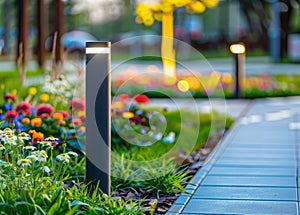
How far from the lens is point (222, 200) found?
572 cm

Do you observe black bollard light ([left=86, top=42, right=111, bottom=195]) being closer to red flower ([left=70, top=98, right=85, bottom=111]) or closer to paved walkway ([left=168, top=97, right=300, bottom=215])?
paved walkway ([left=168, top=97, right=300, bottom=215])

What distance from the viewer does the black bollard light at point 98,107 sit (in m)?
5.16

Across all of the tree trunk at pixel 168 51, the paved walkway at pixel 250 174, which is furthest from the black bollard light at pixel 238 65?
the paved walkway at pixel 250 174

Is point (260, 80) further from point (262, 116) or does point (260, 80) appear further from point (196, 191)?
point (196, 191)

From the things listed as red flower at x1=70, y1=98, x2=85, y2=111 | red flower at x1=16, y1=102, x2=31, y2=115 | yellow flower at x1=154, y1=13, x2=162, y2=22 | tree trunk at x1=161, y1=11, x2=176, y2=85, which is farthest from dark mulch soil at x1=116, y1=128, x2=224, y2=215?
yellow flower at x1=154, y1=13, x2=162, y2=22

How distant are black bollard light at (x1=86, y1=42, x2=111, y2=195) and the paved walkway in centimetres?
70

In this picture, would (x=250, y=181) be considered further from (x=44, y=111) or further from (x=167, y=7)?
(x=167, y=7)

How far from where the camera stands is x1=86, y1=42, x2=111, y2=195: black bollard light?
16.9 feet

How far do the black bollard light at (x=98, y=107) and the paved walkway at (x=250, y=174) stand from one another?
2.30ft

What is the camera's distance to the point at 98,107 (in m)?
5.18

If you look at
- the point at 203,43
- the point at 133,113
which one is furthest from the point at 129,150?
the point at 203,43

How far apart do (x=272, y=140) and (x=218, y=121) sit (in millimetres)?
1705

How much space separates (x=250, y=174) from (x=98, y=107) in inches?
86.6

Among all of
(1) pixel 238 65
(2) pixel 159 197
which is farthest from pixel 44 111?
(1) pixel 238 65
